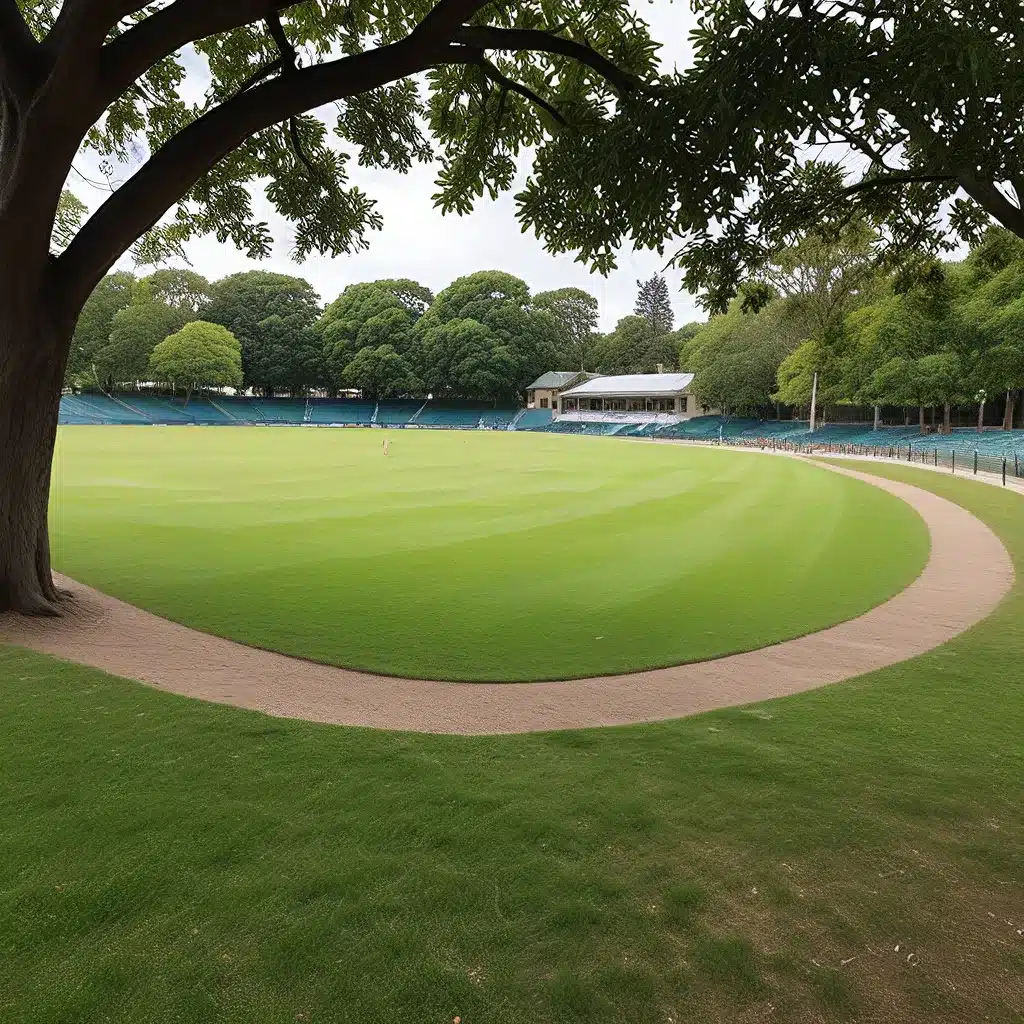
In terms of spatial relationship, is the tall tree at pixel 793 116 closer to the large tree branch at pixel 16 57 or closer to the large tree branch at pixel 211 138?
the large tree branch at pixel 211 138

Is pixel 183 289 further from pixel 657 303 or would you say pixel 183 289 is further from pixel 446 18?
pixel 446 18

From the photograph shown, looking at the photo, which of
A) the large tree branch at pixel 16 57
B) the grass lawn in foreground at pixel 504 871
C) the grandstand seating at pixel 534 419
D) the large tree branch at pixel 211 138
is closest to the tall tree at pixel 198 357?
the grandstand seating at pixel 534 419

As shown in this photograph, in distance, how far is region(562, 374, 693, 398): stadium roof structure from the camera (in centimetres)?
8198

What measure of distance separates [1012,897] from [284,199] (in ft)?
39.4

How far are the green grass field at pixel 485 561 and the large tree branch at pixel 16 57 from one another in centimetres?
639

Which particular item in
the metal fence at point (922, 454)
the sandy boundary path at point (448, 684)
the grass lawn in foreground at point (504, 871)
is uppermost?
the metal fence at point (922, 454)

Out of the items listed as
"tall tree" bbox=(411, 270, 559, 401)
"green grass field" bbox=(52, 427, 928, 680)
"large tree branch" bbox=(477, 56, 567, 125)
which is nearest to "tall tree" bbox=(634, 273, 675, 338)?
"tall tree" bbox=(411, 270, 559, 401)

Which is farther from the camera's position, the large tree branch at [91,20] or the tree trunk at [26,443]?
the tree trunk at [26,443]

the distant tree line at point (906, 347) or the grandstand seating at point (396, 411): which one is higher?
the distant tree line at point (906, 347)

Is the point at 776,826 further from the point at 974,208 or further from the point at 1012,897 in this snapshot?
the point at 974,208

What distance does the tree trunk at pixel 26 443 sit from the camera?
7.92m

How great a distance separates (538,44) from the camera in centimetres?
711

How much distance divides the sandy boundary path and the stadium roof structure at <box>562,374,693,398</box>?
73877 mm

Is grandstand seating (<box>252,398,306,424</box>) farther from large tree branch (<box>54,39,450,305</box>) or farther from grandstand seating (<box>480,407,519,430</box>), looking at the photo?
large tree branch (<box>54,39,450,305</box>)
